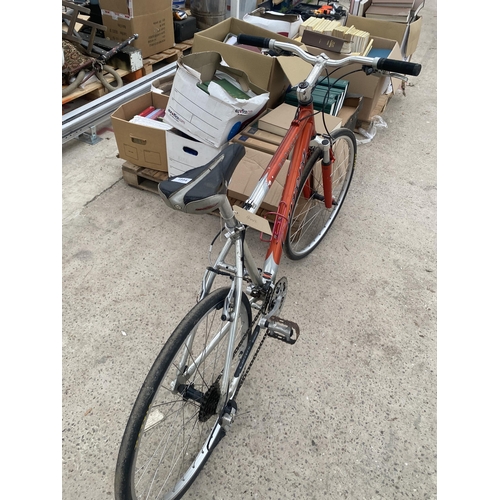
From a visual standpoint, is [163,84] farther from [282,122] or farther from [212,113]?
[282,122]

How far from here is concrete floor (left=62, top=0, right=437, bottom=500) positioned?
1.57 metres

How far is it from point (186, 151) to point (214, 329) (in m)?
1.18

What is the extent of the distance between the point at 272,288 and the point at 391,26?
3.19 metres

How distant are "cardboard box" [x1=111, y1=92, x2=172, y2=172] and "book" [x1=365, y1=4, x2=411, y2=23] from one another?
2614 mm

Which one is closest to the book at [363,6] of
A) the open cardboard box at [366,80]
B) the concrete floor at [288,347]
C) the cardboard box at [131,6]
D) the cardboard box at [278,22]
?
the open cardboard box at [366,80]

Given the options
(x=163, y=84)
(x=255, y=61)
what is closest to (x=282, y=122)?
(x=255, y=61)

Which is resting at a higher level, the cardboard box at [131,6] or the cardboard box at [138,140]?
the cardboard box at [131,6]

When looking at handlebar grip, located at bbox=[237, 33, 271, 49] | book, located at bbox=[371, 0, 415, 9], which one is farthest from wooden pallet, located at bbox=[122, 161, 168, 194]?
book, located at bbox=[371, 0, 415, 9]

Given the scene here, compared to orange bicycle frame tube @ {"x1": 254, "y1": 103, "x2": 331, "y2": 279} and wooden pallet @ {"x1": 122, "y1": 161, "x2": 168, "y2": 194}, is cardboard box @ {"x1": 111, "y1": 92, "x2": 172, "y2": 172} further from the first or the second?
orange bicycle frame tube @ {"x1": 254, "y1": 103, "x2": 331, "y2": 279}

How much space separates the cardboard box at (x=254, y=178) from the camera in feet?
7.43

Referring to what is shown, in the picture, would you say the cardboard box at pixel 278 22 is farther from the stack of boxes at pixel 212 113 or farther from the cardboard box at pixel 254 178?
the cardboard box at pixel 254 178

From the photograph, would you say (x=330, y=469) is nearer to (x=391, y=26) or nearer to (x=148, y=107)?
(x=148, y=107)

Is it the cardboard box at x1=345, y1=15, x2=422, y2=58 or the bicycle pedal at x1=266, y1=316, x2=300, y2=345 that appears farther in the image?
the cardboard box at x1=345, y1=15, x2=422, y2=58

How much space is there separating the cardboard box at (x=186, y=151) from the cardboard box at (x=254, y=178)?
19cm
